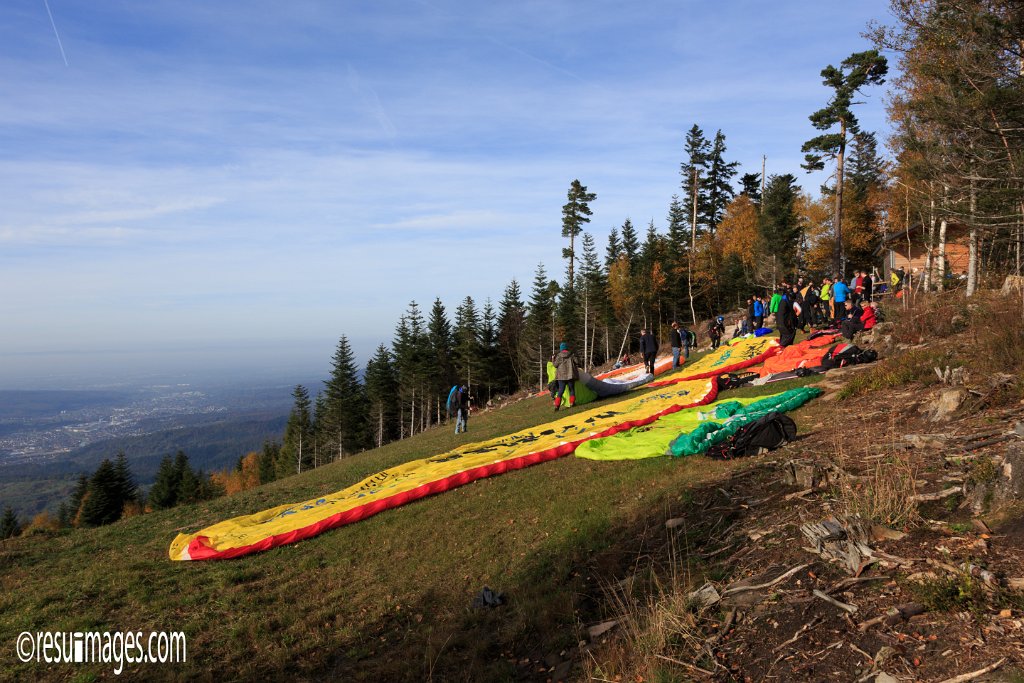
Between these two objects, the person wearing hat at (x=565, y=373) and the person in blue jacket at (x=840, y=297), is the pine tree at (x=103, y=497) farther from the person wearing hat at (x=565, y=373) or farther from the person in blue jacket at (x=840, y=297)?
the person in blue jacket at (x=840, y=297)

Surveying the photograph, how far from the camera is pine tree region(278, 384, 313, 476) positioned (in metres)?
69.4

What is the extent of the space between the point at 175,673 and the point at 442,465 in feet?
24.0

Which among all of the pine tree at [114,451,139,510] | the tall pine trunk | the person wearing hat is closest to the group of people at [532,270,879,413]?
the person wearing hat

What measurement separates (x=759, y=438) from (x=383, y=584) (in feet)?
19.9

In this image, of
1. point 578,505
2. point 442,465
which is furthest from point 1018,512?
point 442,465

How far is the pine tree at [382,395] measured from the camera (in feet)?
199

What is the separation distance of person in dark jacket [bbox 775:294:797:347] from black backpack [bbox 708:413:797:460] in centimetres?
1131

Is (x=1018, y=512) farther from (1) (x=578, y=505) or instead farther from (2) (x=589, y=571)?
(1) (x=578, y=505)

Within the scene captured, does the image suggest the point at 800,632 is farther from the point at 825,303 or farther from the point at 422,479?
the point at 825,303

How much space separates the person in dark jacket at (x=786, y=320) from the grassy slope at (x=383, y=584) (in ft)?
38.7

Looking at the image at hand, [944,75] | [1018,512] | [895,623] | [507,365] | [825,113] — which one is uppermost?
[825,113]

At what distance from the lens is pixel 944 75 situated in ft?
44.0

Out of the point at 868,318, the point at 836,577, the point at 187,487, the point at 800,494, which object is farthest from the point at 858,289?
the point at 187,487

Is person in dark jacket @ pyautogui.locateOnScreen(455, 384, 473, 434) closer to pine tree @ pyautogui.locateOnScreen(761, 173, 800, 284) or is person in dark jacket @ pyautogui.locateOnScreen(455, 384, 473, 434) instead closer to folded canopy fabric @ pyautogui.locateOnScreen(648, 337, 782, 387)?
folded canopy fabric @ pyautogui.locateOnScreen(648, 337, 782, 387)
